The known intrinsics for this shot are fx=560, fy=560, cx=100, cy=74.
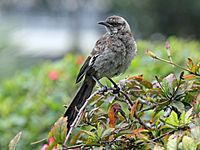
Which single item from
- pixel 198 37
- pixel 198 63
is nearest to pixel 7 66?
pixel 198 63

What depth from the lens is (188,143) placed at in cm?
167

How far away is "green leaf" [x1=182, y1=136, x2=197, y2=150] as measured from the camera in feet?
5.45

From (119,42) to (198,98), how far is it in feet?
5.46

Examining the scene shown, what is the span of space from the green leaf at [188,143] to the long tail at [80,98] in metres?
0.90

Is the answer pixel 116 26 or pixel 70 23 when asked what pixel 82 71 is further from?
pixel 70 23

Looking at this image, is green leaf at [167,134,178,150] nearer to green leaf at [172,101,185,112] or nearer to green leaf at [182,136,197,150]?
green leaf at [182,136,197,150]

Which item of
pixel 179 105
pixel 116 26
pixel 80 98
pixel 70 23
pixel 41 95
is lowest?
pixel 179 105

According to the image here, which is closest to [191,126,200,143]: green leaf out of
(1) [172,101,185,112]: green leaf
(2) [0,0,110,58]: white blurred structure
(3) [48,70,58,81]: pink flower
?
(1) [172,101,185,112]: green leaf

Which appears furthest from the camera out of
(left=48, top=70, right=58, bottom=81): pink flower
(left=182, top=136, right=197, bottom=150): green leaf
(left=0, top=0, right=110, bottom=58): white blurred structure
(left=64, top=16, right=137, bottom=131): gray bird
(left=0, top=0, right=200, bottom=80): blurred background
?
(left=0, top=0, right=110, bottom=58): white blurred structure

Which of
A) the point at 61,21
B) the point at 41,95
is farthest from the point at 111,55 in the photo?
the point at 61,21

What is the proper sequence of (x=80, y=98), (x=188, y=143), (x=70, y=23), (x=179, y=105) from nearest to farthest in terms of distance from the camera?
(x=188, y=143) → (x=179, y=105) → (x=80, y=98) → (x=70, y=23)

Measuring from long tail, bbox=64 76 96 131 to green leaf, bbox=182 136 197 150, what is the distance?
2.95ft

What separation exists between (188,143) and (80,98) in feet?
4.81

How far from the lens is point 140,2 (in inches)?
680
